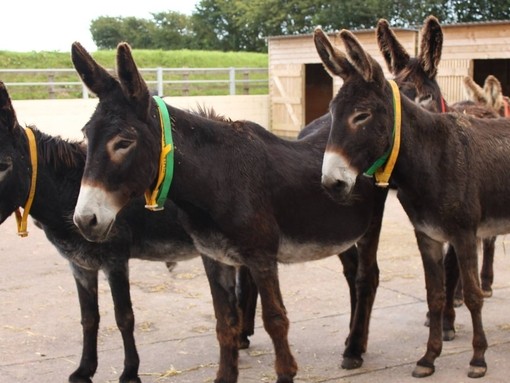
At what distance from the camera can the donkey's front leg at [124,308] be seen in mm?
4539

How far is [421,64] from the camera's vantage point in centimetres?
559

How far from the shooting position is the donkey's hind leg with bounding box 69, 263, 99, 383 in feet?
15.5

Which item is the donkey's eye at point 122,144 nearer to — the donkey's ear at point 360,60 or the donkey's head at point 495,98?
the donkey's ear at point 360,60

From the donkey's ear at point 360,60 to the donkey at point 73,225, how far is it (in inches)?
58.4

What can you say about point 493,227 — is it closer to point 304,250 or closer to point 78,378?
point 304,250

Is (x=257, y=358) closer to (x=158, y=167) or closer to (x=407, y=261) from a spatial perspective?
(x=158, y=167)

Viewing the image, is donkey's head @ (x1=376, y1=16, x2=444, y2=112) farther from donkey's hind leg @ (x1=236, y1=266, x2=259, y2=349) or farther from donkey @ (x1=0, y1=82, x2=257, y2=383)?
donkey @ (x1=0, y1=82, x2=257, y2=383)

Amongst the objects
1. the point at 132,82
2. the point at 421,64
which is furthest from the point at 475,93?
the point at 132,82

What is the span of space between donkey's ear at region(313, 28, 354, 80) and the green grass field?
59.1 ft

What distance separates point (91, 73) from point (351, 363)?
2601 millimetres

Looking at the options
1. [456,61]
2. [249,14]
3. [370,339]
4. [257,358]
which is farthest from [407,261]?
[249,14]

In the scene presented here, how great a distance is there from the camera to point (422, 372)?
4.75m

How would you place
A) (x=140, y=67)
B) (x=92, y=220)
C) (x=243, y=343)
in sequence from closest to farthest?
(x=92, y=220) < (x=243, y=343) < (x=140, y=67)

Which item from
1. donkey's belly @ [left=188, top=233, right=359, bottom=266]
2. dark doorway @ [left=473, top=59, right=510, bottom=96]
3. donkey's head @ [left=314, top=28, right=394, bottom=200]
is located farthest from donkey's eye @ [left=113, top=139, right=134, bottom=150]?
dark doorway @ [left=473, top=59, right=510, bottom=96]
